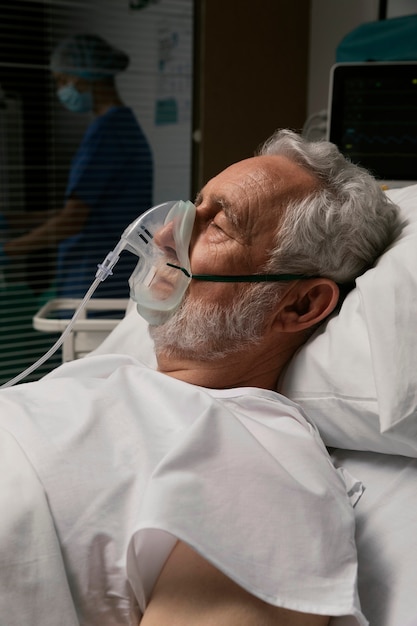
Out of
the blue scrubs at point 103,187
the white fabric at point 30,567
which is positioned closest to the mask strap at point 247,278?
the white fabric at point 30,567

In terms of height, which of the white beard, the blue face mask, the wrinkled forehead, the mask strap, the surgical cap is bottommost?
the white beard

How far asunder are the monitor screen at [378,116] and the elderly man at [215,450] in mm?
776

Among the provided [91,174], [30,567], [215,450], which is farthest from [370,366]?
[91,174]

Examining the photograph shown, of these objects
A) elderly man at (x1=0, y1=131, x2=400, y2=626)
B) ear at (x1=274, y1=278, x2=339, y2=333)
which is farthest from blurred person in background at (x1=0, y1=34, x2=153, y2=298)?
ear at (x1=274, y1=278, x2=339, y2=333)

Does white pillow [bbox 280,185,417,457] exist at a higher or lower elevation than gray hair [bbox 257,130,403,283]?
lower

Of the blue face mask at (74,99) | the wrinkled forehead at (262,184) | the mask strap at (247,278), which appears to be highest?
the wrinkled forehead at (262,184)

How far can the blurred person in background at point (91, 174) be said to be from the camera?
307 cm

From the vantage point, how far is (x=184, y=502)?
37.7 inches

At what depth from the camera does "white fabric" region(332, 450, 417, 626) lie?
3.39 ft

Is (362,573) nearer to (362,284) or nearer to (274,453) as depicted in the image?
(274,453)

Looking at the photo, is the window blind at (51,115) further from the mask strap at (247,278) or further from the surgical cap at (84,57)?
the mask strap at (247,278)

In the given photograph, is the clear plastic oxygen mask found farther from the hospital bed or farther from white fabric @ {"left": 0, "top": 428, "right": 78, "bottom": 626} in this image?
white fabric @ {"left": 0, "top": 428, "right": 78, "bottom": 626}

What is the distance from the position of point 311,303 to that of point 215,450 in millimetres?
411

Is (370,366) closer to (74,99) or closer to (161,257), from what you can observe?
(161,257)
